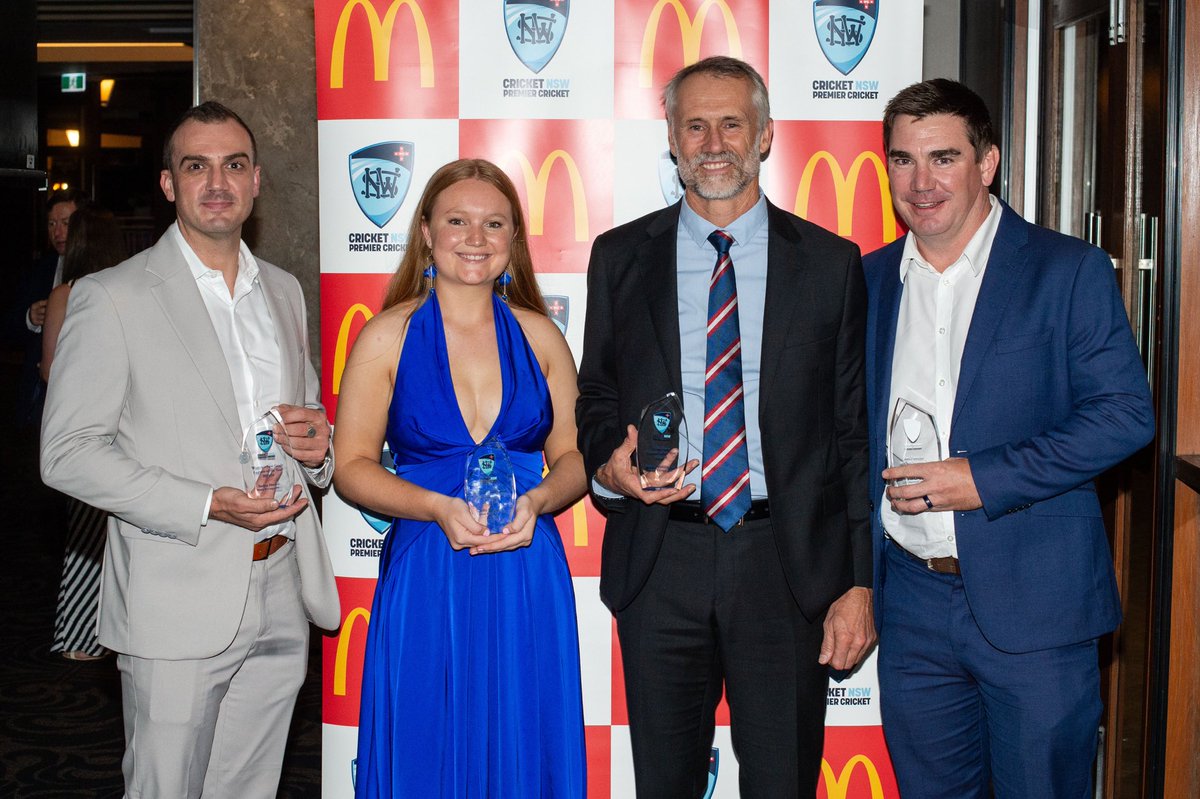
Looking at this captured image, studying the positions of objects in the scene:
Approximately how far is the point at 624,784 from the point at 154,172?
16.6 meters

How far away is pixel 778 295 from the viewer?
99.4 inches

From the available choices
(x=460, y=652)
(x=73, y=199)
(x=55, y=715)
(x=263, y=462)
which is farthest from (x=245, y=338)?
(x=73, y=199)

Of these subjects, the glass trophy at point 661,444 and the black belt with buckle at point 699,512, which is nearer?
the glass trophy at point 661,444

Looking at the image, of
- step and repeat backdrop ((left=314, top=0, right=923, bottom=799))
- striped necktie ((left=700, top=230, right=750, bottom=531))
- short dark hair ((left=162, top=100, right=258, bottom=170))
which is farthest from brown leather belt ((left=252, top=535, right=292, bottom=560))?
striped necktie ((left=700, top=230, right=750, bottom=531))

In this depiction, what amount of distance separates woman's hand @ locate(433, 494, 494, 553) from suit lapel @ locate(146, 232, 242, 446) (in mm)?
525

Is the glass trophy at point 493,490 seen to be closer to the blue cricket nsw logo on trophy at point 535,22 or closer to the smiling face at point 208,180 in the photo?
the smiling face at point 208,180

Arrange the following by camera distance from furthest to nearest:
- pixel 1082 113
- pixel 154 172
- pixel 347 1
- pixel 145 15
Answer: pixel 154 172 → pixel 145 15 → pixel 1082 113 → pixel 347 1

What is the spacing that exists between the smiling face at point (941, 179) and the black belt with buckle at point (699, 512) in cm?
73

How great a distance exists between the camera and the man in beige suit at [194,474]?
238cm

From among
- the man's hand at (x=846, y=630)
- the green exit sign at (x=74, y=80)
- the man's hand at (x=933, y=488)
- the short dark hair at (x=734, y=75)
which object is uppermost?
the green exit sign at (x=74, y=80)

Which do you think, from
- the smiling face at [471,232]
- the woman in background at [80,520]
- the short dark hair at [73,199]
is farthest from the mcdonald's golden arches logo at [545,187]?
the short dark hair at [73,199]

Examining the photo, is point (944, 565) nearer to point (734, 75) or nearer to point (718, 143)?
point (718, 143)

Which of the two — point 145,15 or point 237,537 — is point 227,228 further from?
point 145,15

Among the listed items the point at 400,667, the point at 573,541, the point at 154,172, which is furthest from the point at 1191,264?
the point at 154,172
